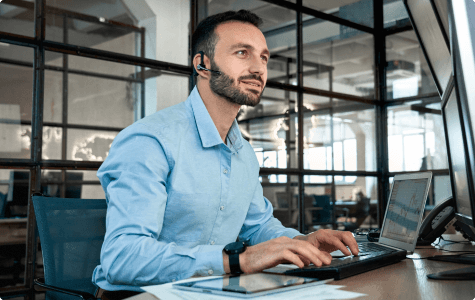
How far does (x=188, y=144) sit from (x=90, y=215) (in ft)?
1.61

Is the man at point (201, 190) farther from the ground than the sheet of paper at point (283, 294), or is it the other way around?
the man at point (201, 190)

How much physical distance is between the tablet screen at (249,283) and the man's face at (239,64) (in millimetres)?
645

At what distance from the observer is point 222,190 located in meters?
1.32

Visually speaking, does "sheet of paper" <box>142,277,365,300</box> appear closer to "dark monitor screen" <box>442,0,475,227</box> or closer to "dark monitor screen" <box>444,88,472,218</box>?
"dark monitor screen" <box>442,0,475,227</box>

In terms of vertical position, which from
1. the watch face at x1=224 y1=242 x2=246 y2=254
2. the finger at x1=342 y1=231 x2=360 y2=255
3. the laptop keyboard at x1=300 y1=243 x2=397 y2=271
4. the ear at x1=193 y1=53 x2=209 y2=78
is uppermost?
the ear at x1=193 y1=53 x2=209 y2=78

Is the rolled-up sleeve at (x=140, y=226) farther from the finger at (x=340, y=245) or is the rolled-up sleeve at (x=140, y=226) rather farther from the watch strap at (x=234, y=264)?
the finger at (x=340, y=245)

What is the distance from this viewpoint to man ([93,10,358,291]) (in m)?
0.98

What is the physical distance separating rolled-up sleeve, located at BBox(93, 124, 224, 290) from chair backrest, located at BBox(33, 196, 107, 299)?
14.1 inches

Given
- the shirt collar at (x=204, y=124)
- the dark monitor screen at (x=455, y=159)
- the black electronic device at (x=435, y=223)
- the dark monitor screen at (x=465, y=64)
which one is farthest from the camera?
the black electronic device at (x=435, y=223)

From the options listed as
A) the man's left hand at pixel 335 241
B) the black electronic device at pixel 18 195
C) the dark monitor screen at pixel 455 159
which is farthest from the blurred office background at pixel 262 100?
the dark monitor screen at pixel 455 159

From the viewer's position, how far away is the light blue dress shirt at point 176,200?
984mm

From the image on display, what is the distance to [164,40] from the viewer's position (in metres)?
3.60

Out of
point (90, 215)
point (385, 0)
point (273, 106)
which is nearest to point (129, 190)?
point (90, 215)

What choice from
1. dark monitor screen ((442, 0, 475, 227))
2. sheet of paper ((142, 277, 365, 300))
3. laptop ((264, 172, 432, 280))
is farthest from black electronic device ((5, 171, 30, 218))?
dark monitor screen ((442, 0, 475, 227))
